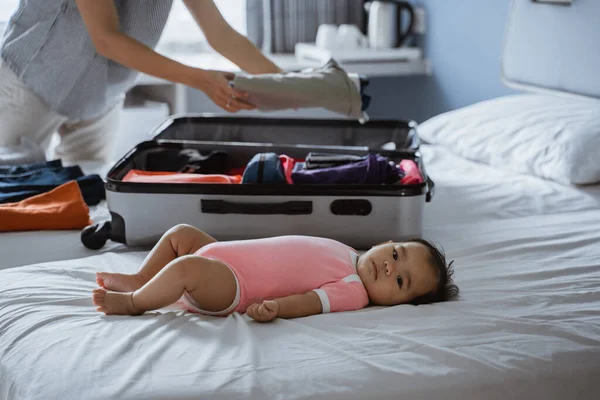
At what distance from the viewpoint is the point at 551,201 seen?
200 centimetres

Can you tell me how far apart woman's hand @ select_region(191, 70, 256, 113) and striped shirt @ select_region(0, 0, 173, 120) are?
0.32 meters

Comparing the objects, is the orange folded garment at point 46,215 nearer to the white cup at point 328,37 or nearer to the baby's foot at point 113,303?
the baby's foot at point 113,303

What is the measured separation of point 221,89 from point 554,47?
1.23 meters

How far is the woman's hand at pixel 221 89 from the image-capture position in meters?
1.91

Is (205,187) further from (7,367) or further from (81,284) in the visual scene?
(7,367)

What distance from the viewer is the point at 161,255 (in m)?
1.42

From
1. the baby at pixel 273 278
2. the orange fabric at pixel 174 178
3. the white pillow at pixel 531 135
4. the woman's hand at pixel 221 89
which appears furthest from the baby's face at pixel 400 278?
the white pillow at pixel 531 135

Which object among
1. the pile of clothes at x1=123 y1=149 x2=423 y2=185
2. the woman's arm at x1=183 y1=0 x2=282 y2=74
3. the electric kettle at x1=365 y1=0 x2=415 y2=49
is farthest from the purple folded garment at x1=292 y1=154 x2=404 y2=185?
the electric kettle at x1=365 y1=0 x2=415 y2=49

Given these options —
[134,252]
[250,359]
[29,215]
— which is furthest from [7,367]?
[29,215]

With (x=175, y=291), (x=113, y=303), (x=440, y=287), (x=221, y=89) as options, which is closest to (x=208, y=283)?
(x=175, y=291)

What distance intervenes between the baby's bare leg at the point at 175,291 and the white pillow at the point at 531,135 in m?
1.18

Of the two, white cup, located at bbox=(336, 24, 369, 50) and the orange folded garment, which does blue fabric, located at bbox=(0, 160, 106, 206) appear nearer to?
the orange folded garment

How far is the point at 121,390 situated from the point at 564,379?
2.14ft

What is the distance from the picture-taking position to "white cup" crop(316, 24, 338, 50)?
3.54 metres
